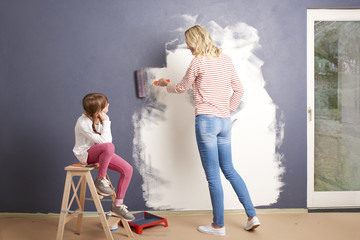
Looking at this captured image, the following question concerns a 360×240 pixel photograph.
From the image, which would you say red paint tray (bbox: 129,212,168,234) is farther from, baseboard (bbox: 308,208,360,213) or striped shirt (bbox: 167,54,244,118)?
baseboard (bbox: 308,208,360,213)

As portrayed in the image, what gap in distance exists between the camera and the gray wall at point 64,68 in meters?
2.72

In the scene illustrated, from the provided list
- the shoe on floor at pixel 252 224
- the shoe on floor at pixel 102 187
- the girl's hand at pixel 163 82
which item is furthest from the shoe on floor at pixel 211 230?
the girl's hand at pixel 163 82

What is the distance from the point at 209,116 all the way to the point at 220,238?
2.59ft

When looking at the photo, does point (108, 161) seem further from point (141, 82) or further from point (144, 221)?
point (141, 82)

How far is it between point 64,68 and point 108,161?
3.27 feet

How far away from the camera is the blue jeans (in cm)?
231

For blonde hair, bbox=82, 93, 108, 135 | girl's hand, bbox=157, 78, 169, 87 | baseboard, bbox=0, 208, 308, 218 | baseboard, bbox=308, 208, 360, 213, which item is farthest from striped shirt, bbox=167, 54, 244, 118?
baseboard, bbox=308, 208, 360, 213

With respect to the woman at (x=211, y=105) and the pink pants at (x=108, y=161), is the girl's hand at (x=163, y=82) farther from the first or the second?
the pink pants at (x=108, y=161)

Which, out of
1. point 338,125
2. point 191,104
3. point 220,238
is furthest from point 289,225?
point 191,104

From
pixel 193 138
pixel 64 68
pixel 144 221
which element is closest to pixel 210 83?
pixel 193 138

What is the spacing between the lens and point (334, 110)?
114 inches

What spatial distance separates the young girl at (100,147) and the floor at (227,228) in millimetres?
348

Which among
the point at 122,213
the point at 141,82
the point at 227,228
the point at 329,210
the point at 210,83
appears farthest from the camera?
the point at 329,210

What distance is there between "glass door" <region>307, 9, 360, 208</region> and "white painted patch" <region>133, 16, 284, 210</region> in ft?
1.14
